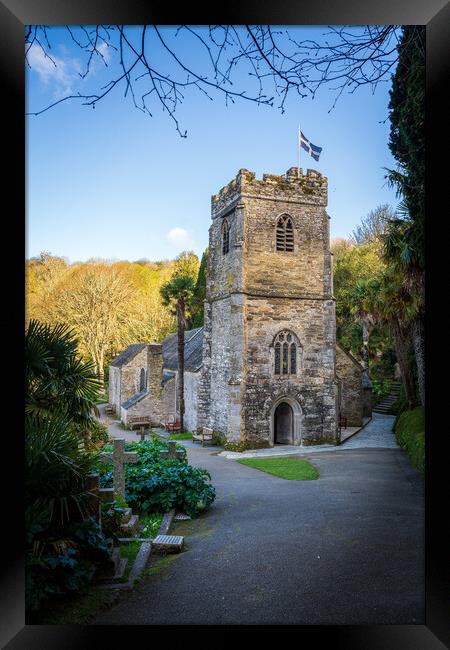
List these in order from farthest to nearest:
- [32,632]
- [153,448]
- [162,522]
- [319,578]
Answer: [153,448], [162,522], [319,578], [32,632]

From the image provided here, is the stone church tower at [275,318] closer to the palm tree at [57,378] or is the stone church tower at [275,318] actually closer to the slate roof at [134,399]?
the slate roof at [134,399]

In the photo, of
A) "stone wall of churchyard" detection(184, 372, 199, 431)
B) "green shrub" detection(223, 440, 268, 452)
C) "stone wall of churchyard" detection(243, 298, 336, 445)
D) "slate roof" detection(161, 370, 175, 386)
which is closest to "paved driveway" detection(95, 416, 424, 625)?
"green shrub" detection(223, 440, 268, 452)

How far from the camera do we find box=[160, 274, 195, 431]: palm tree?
16.6m

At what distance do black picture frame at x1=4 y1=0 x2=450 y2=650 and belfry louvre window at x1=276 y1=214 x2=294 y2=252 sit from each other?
11988 mm

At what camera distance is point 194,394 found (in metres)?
16.6

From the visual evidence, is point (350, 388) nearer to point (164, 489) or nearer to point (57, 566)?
point (164, 489)

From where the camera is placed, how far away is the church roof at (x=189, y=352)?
58.3 ft

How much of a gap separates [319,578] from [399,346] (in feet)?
34.8

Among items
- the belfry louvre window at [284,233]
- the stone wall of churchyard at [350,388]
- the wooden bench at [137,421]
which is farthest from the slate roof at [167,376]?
the stone wall of churchyard at [350,388]

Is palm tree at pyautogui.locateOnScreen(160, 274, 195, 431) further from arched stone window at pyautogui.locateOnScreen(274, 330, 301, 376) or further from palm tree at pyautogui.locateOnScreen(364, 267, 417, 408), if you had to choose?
palm tree at pyautogui.locateOnScreen(364, 267, 417, 408)

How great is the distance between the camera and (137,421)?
14.4 m
